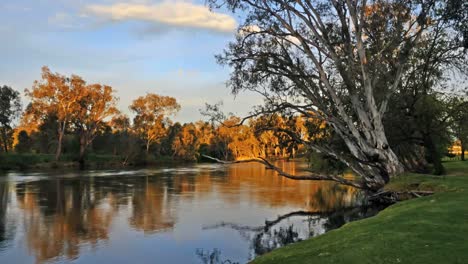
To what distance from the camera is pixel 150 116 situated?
303 ft

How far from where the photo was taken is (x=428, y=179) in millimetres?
17938

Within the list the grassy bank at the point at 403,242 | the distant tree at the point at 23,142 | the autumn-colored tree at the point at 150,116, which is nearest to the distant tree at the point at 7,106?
the distant tree at the point at 23,142

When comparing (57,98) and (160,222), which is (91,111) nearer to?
(57,98)

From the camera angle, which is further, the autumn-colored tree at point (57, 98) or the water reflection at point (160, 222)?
the autumn-colored tree at point (57, 98)

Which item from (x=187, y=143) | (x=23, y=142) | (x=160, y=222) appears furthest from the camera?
(x=187, y=143)

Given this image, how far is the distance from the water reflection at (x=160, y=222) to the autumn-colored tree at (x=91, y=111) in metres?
44.6

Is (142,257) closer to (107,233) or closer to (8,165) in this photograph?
(107,233)

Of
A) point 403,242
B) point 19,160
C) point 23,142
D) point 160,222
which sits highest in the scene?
point 23,142

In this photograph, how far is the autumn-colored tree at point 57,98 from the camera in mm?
69500

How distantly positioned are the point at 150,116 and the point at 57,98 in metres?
23.7

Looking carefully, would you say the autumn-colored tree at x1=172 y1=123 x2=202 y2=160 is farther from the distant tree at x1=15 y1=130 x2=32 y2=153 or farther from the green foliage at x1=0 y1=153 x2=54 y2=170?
the green foliage at x1=0 y1=153 x2=54 y2=170

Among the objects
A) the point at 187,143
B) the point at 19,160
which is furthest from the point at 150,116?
the point at 19,160

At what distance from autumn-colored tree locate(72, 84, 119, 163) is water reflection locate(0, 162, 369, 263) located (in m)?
44.6

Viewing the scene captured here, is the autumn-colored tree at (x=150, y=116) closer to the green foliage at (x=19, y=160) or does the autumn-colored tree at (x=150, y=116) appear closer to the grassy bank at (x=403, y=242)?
the green foliage at (x=19, y=160)
